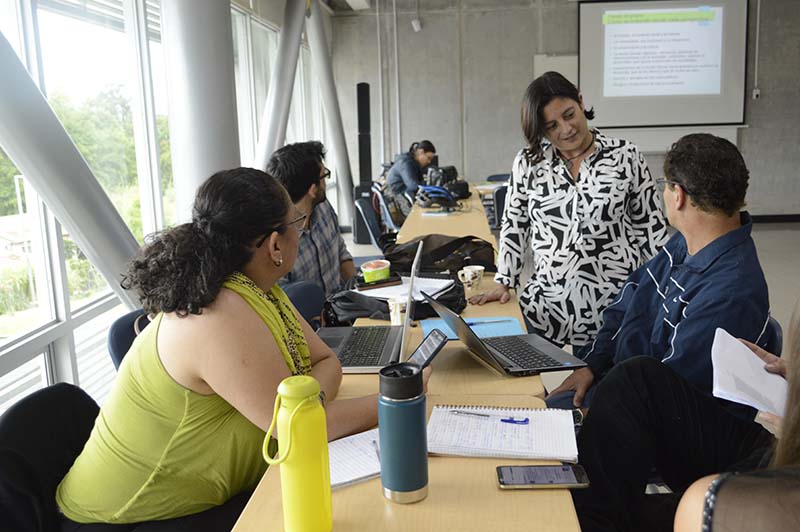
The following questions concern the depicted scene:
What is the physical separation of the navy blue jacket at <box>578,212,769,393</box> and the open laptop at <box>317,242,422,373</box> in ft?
2.25

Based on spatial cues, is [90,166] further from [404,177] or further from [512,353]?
[404,177]

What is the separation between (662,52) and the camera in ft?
28.9

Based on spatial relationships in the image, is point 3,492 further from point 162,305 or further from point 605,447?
point 605,447

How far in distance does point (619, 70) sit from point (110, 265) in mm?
8063

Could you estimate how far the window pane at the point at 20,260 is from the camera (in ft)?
9.16

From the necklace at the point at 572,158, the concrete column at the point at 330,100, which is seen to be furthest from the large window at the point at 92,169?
the concrete column at the point at 330,100

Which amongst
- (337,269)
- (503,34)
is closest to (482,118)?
(503,34)

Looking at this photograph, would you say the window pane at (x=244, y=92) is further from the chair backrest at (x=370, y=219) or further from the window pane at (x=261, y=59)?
the chair backrest at (x=370, y=219)

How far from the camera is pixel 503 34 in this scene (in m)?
9.29

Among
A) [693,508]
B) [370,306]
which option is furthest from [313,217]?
[693,508]

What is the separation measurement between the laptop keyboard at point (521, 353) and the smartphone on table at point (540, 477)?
548mm

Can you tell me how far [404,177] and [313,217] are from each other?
3832 millimetres

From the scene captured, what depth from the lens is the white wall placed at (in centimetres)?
888

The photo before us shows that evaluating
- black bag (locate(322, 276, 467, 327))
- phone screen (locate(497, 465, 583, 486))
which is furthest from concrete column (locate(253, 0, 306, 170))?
phone screen (locate(497, 465, 583, 486))
